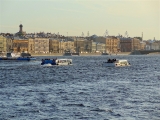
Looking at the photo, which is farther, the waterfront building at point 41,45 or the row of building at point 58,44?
the waterfront building at point 41,45

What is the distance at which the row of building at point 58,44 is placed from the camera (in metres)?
127

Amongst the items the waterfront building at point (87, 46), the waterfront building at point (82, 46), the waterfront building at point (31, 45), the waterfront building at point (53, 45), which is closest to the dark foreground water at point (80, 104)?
the waterfront building at point (31, 45)

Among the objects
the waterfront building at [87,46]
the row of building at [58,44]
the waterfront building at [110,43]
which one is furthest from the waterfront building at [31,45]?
the waterfront building at [110,43]

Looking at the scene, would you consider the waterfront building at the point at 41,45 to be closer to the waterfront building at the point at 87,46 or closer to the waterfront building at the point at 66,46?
the waterfront building at the point at 66,46

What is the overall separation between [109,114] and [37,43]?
11955cm

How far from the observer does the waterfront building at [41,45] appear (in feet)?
446

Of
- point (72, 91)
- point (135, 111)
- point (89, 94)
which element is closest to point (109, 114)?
point (135, 111)

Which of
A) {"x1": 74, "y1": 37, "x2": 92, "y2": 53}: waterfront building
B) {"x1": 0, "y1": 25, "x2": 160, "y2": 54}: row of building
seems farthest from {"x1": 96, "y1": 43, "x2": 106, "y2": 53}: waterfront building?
{"x1": 74, "y1": 37, "x2": 92, "y2": 53}: waterfront building

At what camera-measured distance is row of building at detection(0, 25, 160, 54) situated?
416ft

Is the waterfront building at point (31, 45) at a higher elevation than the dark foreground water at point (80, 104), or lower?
higher

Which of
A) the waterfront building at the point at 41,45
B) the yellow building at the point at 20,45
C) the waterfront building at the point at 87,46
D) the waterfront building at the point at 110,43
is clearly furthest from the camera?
the waterfront building at the point at 110,43

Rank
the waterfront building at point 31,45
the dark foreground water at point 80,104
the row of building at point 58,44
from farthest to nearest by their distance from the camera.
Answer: the waterfront building at point 31,45
the row of building at point 58,44
the dark foreground water at point 80,104

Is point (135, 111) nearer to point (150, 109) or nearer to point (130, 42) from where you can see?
point (150, 109)

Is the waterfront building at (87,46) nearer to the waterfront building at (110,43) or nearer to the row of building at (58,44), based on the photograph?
the row of building at (58,44)
